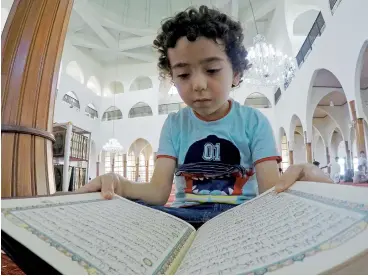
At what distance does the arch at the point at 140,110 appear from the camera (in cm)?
1293

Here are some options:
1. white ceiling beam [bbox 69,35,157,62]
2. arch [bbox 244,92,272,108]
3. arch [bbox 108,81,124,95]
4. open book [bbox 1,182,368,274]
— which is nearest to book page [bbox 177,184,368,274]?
open book [bbox 1,182,368,274]

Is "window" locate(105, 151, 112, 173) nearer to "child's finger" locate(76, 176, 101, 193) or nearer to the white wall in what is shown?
the white wall

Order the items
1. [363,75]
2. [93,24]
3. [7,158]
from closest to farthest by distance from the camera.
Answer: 1. [7,158]
2. [363,75]
3. [93,24]

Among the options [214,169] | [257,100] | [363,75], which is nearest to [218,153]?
[214,169]

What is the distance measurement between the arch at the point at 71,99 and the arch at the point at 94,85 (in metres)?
1.78

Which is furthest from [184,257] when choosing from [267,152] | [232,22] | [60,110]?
[60,110]

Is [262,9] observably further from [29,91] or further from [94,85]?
[29,91]


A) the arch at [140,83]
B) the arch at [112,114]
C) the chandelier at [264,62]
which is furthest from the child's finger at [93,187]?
the arch at [140,83]

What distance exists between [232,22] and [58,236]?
35.0 inches

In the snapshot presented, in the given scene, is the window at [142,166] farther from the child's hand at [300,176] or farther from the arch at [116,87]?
the child's hand at [300,176]

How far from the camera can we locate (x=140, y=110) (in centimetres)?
1303

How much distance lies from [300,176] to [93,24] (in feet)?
35.7

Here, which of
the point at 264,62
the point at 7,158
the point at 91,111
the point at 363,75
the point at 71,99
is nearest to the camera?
the point at 7,158

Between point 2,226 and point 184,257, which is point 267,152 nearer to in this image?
point 184,257
